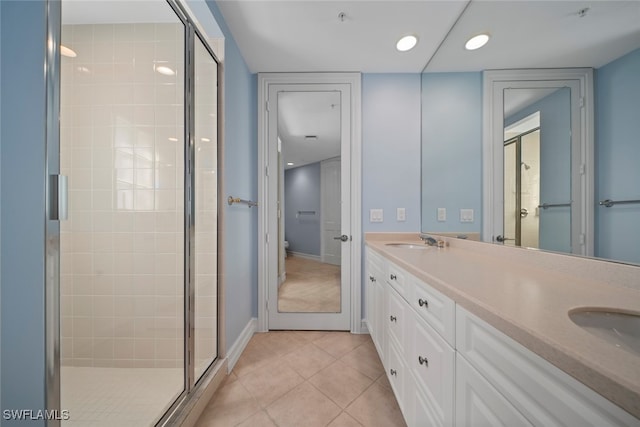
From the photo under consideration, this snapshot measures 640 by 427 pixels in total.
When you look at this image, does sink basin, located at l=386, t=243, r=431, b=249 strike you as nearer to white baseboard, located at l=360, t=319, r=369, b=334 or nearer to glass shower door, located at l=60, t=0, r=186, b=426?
white baseboard, located at l=360, t=319, r=369, b=334

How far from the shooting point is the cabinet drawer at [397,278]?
111cm

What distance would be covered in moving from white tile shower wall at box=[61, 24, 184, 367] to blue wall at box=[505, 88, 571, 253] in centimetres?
192

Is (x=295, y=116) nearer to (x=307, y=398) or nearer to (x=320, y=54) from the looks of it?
(x=320, y=54)

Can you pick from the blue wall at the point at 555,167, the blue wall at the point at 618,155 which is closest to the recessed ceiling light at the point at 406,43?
the blue wall at the point at 555,167

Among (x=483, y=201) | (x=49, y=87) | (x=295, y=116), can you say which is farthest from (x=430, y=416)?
(x=295, y=116)

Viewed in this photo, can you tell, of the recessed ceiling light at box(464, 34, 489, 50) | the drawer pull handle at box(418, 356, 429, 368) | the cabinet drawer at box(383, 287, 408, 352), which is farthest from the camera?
the recessed ceiling light at box(464, 34, 489, 50)

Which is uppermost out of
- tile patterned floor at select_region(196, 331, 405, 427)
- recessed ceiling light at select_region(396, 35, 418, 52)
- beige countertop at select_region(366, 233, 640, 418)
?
recessed ceiling light at select_region(396, 35, 418, 52)

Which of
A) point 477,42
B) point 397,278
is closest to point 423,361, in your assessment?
point 397,278

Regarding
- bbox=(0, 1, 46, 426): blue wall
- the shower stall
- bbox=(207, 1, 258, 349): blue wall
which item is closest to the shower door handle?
bbox=(0, 1, 46, 426): blue wall

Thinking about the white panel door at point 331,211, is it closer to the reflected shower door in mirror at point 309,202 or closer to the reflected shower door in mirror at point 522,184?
the reflected shower door in mirror at point 309,202

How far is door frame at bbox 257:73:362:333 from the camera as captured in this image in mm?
2070

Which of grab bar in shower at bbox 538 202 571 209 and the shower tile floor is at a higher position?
grab bar in shower at bbox 538 202 571 209

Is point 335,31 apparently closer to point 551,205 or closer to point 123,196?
point 551,205

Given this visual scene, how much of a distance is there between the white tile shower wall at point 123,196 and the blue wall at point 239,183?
11.4 inches
